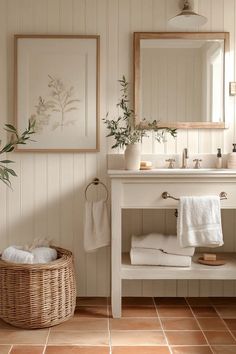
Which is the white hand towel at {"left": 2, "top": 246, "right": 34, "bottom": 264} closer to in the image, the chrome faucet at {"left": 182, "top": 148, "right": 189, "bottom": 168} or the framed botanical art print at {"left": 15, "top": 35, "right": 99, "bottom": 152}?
the framed botanical art print at {"left": 15, "top": 35, "right": 99, "bottom": 152}

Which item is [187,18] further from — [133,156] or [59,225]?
[59,225]

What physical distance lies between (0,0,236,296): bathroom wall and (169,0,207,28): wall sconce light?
135 mm

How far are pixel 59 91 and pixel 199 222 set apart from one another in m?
1.25

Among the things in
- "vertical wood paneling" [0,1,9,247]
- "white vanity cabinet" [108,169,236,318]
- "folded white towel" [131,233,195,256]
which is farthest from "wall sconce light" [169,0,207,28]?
"folded white towel" [131,233,195,256]

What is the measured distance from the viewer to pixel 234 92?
10.8 feet

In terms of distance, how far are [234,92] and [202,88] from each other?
0.21 meters

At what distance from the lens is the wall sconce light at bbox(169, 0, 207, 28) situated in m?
3.06

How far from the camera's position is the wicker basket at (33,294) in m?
2.78

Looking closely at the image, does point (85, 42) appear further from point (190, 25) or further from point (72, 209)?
point (72, 209)

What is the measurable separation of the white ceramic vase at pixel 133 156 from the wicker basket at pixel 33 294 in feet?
2.34

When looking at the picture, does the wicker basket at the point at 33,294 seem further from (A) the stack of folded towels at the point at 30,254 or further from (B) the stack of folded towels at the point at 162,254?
(B) the stack of folded towels at the point at 162,254

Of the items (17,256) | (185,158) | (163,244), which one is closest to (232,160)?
(185,158)

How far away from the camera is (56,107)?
3.29 m

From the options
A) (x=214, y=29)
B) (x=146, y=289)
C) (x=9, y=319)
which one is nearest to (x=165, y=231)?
(x=146, y=289)
